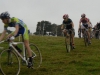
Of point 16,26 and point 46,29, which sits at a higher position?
point 46,29

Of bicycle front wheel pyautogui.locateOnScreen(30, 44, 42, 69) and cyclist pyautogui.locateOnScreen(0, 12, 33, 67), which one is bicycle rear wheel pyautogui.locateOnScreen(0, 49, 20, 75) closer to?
cyclist pyautogui.locateOnScreen(0, 12, 33, 67)

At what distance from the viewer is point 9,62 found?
1062 cm

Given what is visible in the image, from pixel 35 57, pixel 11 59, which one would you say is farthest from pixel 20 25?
pixel 35 57

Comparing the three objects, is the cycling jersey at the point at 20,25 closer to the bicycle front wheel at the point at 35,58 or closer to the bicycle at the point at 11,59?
the bicycle at the point at 11,59

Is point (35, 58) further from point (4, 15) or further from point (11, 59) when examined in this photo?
point (4, 15)

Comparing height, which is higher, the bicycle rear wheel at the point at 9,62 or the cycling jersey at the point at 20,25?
the cycling jersey at the point at 20,25

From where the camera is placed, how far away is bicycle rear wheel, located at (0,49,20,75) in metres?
9.93

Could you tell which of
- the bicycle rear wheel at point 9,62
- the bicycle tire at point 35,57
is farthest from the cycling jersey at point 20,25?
the bicycle tire at point 35,57

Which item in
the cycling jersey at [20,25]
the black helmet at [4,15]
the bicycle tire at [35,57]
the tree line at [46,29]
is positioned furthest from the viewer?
the tree line at [46,29]

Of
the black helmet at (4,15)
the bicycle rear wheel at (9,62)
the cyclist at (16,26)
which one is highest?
the black helmet at (4,15)

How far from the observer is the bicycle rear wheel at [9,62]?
32.6 ft

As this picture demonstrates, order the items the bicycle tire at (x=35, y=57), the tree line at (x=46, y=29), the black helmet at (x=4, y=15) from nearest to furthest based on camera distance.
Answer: the black helmet at (x=4, y=15)
the bicycle tire at (x=35, y=57)
the tree line at (x=46, y=29)

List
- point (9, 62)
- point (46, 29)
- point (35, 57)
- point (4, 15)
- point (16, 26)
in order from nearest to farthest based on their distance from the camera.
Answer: point (4, 15), point (16, 26), point (9, 62), point (35, 57), point (46, 29)

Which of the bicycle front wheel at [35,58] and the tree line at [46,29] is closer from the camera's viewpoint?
the bicycle front wheel at [35,58]
